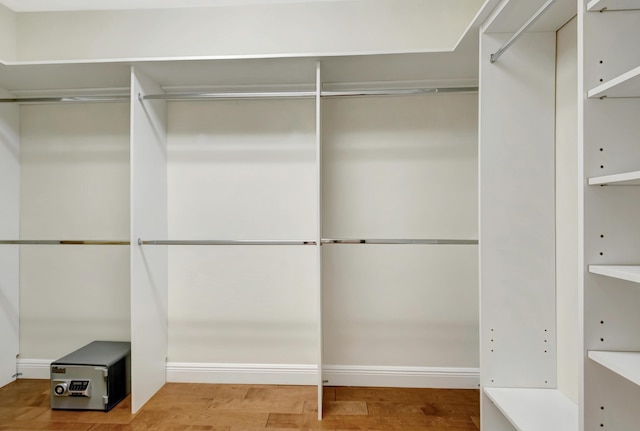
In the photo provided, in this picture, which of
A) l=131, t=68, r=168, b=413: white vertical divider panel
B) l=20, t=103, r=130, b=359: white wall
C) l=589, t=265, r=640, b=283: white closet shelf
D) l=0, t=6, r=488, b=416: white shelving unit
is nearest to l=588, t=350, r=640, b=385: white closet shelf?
l=589, t=265, r=640, b=283: white closet shelf

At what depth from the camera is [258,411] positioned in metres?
2.02

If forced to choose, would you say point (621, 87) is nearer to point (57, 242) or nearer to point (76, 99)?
point (76, 99)

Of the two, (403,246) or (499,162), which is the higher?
(499,162)

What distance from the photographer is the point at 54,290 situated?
8.07 ft

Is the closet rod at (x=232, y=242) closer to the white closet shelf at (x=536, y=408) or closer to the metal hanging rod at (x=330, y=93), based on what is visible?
the metal hanging rod at (x=330, y=93)

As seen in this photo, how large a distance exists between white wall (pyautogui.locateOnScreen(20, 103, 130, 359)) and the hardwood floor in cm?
42

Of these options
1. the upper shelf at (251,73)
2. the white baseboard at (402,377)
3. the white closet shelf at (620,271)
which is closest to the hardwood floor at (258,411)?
the white baseboard at (402,377)

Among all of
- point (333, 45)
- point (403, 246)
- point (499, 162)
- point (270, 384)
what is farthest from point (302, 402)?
point (333, 45)

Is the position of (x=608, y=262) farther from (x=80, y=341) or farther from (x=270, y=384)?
(x=80, y=341)

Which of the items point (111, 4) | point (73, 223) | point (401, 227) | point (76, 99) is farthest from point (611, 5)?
point (73, 223)

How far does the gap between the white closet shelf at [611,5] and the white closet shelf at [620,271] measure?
0.70m

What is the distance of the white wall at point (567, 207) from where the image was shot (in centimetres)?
150

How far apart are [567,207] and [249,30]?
80.8 inches

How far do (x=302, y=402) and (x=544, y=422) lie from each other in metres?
1.25
